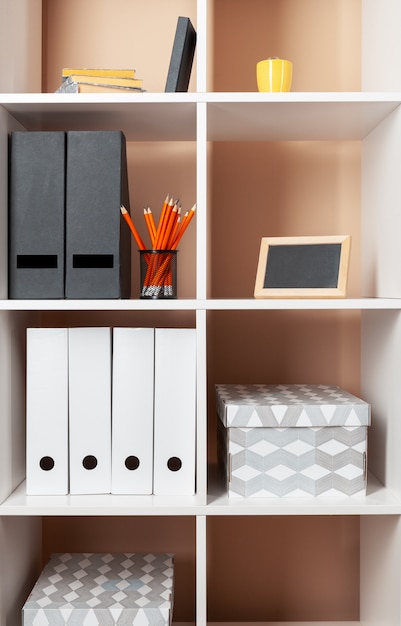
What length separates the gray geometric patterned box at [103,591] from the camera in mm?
1246

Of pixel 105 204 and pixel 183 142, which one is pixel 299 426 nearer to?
pixel 105 204

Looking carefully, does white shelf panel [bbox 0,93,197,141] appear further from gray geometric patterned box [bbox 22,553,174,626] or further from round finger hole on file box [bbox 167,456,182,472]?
gray geometric patterned box [bbox 22,553,174,626]

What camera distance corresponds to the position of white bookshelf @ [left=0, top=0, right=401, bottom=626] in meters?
1.23

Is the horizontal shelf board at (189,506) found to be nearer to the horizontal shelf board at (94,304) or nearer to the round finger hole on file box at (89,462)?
the round finger hole on file box at (89,462)

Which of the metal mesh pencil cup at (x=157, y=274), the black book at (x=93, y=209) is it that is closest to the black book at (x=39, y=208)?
the black book at (x=93, y=209)

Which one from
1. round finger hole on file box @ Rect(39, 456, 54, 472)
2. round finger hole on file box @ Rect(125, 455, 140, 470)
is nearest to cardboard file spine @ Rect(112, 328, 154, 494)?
round finger hole on file box @ Rect(125, 455, 140, 470)

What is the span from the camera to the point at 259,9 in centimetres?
158

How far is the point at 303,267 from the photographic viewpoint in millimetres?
1321

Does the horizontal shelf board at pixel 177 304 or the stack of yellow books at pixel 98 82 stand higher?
the stack of yellow books at pixel 98 82

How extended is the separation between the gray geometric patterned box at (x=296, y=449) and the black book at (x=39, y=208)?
16.8 inches

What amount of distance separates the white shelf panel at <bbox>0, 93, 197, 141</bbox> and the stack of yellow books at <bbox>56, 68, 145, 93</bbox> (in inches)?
1.5

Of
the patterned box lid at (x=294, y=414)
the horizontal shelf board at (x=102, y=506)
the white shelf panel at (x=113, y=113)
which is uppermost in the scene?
the white shelf panel at (x=113, y=113)

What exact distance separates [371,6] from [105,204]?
30.3 inches

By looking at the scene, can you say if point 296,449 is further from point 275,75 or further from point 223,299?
point 275,75
